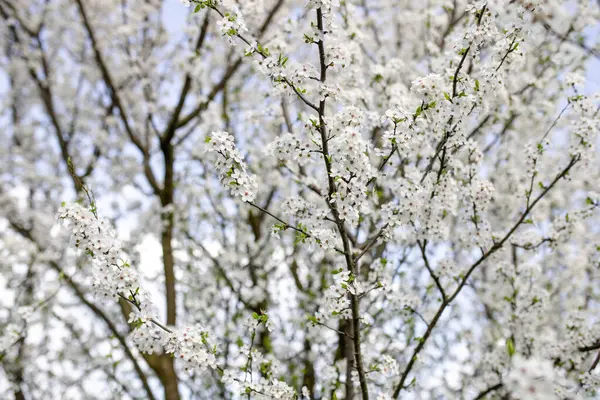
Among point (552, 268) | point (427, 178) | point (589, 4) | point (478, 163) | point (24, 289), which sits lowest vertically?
point (427, 178)

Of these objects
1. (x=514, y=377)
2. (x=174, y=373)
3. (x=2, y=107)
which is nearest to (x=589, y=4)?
(x=514, y=377)

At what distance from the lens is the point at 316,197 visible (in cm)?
530

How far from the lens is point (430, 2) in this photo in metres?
6.41

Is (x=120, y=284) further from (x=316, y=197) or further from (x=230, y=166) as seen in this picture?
(x=316, y=197)

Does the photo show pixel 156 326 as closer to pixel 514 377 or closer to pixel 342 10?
pixel 514 377

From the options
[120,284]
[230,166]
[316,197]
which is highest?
[316,197]

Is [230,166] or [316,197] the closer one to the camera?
[230,166]

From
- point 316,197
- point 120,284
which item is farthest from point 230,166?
point 316,197

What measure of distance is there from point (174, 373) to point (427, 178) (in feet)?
11.0

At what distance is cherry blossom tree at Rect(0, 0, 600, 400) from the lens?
3.07 meters

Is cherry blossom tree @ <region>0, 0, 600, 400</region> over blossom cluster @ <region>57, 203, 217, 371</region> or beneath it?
over

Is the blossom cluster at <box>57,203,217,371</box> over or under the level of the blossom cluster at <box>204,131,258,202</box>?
under

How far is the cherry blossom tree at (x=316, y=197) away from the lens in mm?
3068

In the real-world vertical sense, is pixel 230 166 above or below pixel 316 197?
below
